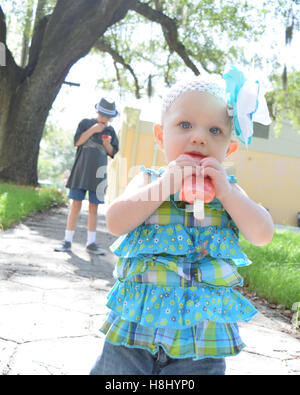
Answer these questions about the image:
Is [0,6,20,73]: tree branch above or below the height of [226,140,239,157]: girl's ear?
above

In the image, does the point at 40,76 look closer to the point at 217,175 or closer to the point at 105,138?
the point at 105,138

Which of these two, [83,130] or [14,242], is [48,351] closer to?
[14,242]

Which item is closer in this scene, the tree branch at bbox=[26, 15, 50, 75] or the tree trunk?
the tree trunk

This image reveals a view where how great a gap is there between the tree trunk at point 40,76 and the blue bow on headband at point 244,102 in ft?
27.7

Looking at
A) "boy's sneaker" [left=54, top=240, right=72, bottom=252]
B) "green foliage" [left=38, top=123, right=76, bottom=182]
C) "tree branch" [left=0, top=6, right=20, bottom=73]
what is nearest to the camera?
"boy's sneaker" [left=54, top=240, right=72, bottom=252]

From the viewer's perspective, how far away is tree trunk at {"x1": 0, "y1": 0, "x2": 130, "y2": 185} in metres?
9.19

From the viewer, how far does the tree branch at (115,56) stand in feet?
46.0

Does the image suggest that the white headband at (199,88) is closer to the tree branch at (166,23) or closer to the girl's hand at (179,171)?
the girl's hand at (179,171)

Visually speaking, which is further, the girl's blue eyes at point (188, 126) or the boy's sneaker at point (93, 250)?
the boy's sneaker at point (93, 250)

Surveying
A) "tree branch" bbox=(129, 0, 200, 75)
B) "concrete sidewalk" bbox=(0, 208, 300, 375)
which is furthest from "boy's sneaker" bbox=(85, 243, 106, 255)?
"tree branch" bbox=(129, 0, 200, 75)

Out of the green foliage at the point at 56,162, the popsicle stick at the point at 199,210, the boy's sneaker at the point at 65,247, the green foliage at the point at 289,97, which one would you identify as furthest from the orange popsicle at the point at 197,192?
the green foliage at the point at 56,162

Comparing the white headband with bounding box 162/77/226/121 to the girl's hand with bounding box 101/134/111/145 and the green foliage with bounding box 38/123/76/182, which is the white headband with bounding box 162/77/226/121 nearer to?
the girl's hand with bounding box 101/134/111/145

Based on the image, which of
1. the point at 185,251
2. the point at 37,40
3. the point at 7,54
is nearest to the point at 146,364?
the point at 185,251

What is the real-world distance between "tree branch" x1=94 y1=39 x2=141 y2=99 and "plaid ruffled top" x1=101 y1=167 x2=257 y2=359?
1341cm
